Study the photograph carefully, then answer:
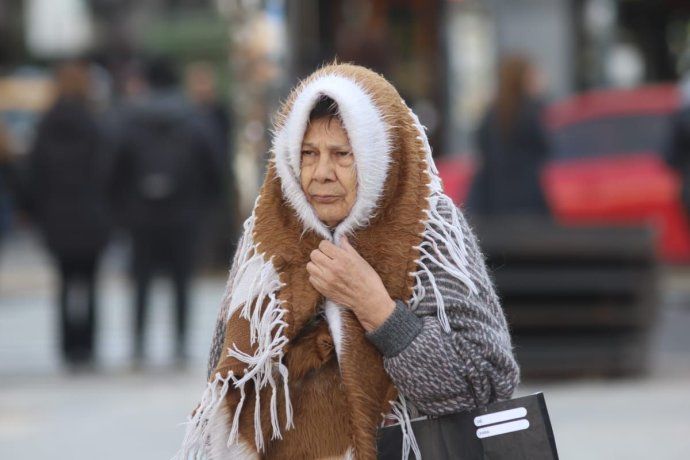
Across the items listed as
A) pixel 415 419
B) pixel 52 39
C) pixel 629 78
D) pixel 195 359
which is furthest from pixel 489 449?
pixel 52 39

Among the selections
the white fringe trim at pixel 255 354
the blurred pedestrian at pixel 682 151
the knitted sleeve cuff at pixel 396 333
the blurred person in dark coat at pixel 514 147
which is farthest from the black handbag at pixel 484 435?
the blurred pedestrian at pixel 682 151

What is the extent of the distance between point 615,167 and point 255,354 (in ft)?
36.4

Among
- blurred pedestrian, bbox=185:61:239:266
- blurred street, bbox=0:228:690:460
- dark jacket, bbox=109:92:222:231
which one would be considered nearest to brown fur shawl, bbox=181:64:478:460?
blurred street, bbox=0:228:690:460

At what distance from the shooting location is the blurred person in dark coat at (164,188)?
1009 cm

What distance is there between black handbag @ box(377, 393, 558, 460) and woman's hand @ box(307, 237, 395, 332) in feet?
0.84

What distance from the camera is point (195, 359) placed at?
10.5 meters

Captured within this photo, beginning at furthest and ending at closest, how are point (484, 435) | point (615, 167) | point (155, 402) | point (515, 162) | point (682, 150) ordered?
1. point (615, 167)
2. point (682, 150)
3. point (515, 162)
4. point (155, 402)
5. point (484, 435)

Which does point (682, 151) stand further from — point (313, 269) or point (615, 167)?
point (313, 269)

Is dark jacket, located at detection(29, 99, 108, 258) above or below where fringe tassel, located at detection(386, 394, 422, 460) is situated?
above

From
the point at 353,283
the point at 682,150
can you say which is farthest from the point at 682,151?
the point at 353,283

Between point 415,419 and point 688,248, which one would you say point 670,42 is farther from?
point 415,419

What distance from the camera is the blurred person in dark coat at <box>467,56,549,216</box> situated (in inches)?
381

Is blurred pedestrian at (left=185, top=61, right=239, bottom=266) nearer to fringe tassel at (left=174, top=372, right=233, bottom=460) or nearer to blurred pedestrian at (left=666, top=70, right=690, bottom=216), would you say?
blurred pedestrian at (left=666, top=70, right=690, bottom=216)

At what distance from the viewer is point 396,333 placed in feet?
11.3
